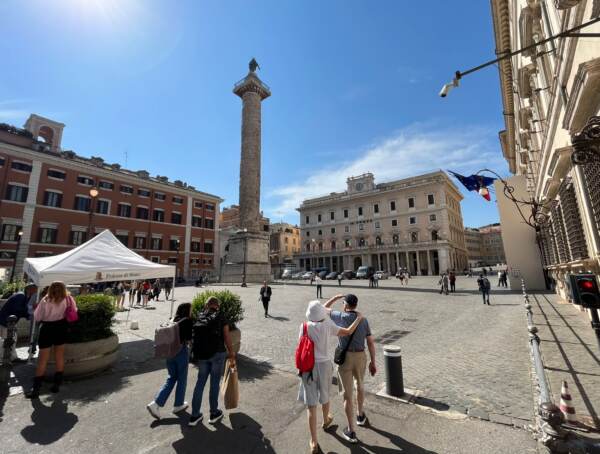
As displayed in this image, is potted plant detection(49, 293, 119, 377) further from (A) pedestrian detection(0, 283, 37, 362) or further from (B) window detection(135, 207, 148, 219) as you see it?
(B) window detection(135, 207, 148, 219)

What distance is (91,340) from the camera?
564 cm

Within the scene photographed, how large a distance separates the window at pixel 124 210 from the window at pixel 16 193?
27.6 ft

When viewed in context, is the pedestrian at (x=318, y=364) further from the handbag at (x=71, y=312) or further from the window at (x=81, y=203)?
the window at (x=81, y=203)

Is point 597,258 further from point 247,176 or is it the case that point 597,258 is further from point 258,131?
point 258,131

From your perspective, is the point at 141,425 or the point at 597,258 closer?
the point at 141,425

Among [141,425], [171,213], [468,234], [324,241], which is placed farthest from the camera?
[468,234]

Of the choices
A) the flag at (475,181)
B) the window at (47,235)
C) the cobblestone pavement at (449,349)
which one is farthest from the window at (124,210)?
the flag at (475,181)

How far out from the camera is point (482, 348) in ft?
22.7

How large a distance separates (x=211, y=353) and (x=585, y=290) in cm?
474

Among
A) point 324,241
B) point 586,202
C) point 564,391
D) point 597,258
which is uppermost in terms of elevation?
point 324,241

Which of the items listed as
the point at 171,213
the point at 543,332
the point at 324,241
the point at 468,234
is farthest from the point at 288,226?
the point at 543,332

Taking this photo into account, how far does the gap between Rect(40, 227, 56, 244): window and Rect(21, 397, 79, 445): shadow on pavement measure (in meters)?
33.4

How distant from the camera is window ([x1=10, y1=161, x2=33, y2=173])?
1101 inches

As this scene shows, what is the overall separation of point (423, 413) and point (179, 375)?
143 inches
